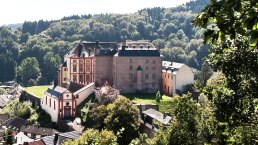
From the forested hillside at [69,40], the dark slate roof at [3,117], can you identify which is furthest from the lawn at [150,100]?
the forested hillside at [69,40]

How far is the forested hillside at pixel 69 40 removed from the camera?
124 metres

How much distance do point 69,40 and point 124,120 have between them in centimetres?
12797

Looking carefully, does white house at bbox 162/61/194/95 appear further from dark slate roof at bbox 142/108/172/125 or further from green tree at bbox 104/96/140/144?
green tree at bbox 104/96/140/144

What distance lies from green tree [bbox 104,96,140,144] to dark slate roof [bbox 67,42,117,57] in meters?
17.1

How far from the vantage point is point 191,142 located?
2175 cm

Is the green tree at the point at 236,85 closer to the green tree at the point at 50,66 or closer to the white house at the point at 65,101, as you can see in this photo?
the white house at the point at 65,101

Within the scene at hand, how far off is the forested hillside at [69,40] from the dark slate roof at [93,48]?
5794cm

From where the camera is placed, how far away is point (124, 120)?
129 feet

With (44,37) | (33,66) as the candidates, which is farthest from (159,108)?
(44,37)

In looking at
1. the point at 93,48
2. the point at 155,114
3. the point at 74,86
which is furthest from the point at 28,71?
the point at 155,114

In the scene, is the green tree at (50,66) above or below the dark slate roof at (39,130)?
above

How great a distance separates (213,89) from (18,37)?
164m

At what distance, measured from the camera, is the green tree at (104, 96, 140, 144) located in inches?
1508

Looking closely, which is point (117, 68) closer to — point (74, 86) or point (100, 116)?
point (74, 86)
